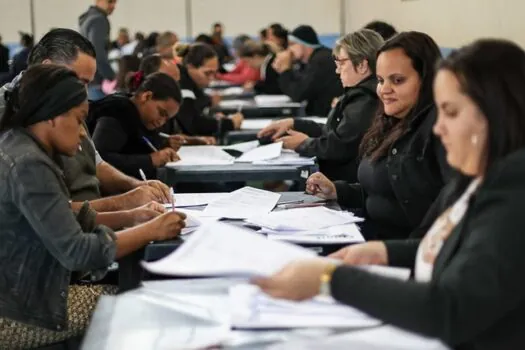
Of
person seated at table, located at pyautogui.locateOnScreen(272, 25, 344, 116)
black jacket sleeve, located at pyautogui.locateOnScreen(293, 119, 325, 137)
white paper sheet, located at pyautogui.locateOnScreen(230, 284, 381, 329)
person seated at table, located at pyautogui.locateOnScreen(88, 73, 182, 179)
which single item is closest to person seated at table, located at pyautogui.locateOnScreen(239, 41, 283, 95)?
person seated at table, located at pyautogui.locateOnScreen(272, 25, 344, 116)

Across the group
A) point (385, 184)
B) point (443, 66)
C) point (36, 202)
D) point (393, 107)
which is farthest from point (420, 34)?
point (36, 202)

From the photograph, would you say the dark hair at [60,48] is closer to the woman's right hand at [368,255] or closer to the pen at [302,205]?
the pen at [302,205]

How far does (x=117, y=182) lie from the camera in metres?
3.10

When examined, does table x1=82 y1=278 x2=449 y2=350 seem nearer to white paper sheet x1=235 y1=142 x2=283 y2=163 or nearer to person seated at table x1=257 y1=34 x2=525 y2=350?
person seated at table x1=257 y1=34 x2=525 y2=350

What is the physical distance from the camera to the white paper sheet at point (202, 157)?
354cm

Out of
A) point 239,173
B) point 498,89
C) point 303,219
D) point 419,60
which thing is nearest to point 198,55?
point 239,173

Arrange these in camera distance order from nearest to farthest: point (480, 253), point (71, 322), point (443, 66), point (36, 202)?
point (480, 253), point (443, 66), point (36, 202), point (71, 322)

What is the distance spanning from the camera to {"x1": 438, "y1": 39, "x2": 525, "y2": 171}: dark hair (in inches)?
48.6

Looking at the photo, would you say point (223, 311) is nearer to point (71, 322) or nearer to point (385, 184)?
point (71, 322)

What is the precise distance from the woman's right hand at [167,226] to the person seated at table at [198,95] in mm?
2846

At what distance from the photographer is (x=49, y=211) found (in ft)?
6.00

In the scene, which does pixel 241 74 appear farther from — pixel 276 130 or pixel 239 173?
pixel 239 173

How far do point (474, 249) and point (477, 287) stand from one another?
0.06 meters

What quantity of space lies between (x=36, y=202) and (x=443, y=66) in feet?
3.25
